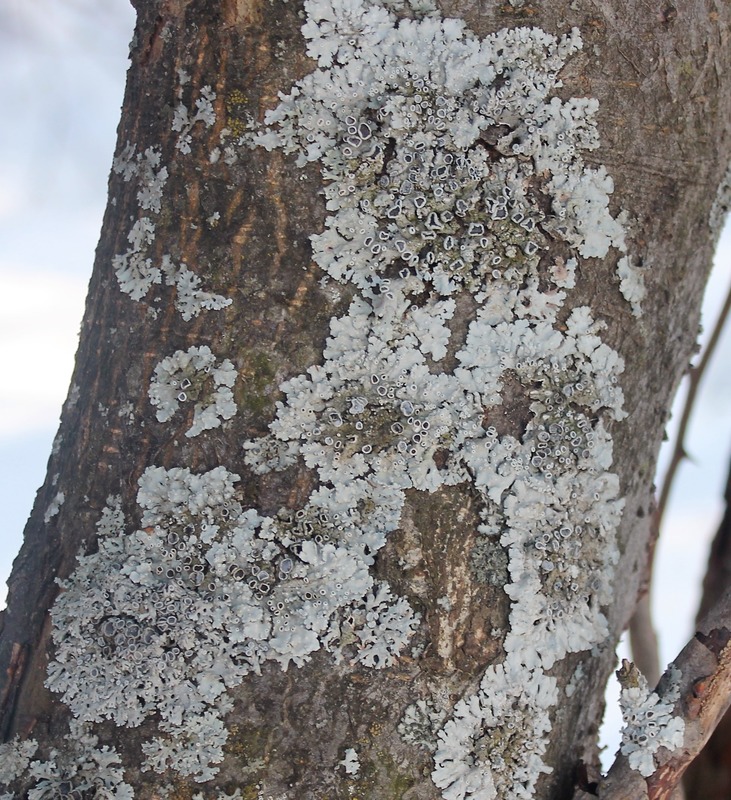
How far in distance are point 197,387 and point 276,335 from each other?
128mm

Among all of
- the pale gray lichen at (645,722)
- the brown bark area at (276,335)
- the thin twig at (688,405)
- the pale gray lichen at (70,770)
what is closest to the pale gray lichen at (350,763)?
the brown bark area at (276,335)

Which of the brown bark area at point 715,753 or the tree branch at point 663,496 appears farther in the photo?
the tree branch at point 663,496

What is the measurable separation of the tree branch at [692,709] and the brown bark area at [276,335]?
0.09 metres

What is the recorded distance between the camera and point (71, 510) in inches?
45.7

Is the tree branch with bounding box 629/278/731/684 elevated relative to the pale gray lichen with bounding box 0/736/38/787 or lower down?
elevated

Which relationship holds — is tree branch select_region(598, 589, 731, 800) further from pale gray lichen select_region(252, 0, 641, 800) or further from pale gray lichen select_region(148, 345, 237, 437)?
pale gray lichen select_region(148, 345, 237, 437)

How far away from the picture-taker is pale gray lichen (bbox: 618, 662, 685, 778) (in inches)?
45.4

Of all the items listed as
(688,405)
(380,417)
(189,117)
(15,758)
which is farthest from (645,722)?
(688,405)

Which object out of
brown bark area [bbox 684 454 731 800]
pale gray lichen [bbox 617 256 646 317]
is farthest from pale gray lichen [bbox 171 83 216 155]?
brown bark area [bbox 684 454 731 800]

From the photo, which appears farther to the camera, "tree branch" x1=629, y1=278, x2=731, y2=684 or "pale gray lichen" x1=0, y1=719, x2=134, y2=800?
"tree branch" x1=629, y1=278, x2=731, y2=684

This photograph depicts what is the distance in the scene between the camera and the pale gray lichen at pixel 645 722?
3.79 ft

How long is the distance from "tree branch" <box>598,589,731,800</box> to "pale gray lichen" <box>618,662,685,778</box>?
1cm

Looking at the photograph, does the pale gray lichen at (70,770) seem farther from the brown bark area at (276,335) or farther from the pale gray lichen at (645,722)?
the pale gray lichen at (645,722)

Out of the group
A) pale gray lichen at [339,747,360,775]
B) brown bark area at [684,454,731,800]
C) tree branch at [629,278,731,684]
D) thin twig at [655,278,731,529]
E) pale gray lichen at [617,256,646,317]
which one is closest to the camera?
pale gray lichen at [339,747,360,775]
